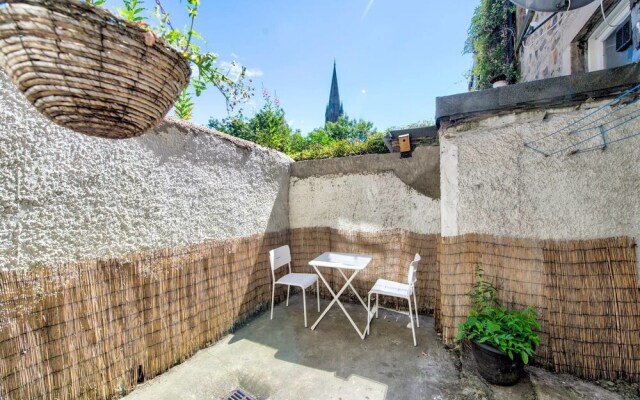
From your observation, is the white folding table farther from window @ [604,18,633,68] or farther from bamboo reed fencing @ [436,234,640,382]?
window @ [604,18,633,68]

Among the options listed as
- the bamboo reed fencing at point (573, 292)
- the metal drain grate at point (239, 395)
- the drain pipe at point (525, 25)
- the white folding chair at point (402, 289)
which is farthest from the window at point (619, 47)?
the metal drain grate at point (239, 395)

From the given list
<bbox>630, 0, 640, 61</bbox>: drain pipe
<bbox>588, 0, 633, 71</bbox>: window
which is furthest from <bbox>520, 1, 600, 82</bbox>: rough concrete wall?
<bbox>630, 0, 640, 61</bbox>: drain pipe

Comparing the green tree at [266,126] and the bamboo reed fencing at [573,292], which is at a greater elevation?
the green tree at [266,126]

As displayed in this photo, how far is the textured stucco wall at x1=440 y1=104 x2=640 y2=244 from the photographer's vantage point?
2426 millimetres

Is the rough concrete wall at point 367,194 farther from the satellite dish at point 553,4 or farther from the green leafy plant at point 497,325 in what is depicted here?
→ the satellite dish at point 553,4

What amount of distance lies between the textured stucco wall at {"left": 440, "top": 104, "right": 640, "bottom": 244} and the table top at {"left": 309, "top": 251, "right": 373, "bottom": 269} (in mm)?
1115

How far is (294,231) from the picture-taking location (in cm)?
483

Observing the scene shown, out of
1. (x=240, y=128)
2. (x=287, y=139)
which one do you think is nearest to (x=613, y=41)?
(x=287, y=139)

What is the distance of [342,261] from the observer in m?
3.70

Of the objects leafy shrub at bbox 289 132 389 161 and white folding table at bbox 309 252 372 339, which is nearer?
white folding table at bbox 309 252 372 339

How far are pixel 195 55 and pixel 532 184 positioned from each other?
3.23 meters

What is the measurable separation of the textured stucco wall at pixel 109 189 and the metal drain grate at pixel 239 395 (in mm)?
1567

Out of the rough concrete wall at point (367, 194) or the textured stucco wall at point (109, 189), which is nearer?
the textured stucco wall at point (109, 189)

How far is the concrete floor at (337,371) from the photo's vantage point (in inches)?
94.4
